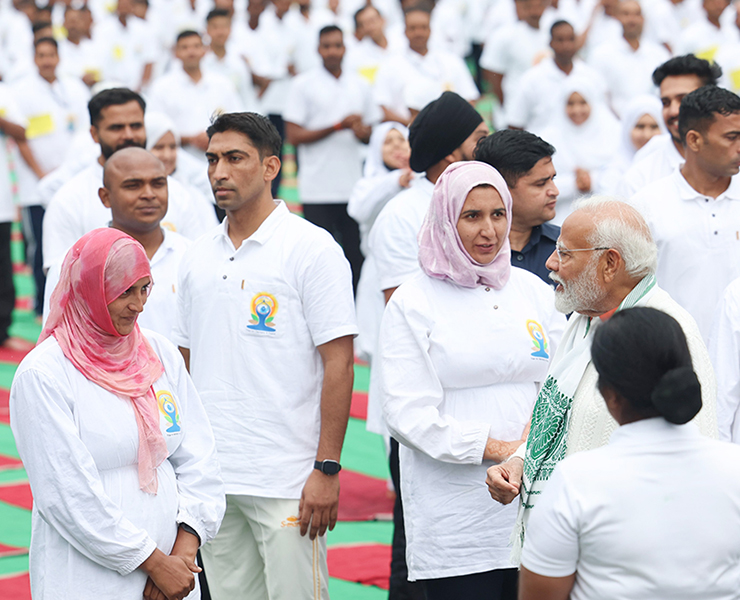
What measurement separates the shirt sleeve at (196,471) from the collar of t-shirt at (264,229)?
23.7 inches

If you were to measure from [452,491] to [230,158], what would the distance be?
1332 mm

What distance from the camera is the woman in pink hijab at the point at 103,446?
254 centimetres

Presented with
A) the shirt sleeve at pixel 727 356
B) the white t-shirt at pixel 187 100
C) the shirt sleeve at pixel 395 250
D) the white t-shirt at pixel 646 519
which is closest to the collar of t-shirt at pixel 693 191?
the shirt sleeve at pixel 727 356

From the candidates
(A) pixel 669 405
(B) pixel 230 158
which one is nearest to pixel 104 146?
(B) pixel 230 158

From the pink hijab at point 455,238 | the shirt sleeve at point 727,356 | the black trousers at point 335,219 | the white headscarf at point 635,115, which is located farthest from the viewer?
the black trousers at point 335,219

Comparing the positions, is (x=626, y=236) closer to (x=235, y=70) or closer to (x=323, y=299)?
(x=323, y=299)

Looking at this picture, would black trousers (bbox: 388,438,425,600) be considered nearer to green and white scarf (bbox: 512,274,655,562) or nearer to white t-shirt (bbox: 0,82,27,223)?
green and white scarf (bbox: 512,274,655,562)

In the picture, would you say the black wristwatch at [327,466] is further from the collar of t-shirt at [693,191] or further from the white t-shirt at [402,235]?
the collar of t-shirt at [693,191]

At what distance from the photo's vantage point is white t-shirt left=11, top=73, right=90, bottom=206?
27.0ft

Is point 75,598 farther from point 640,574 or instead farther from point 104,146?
point 104,146

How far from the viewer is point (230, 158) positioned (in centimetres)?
350

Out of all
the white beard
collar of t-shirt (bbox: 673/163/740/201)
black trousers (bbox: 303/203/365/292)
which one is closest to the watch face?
the white beard

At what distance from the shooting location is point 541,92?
816cm

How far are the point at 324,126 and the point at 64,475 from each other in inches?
239
